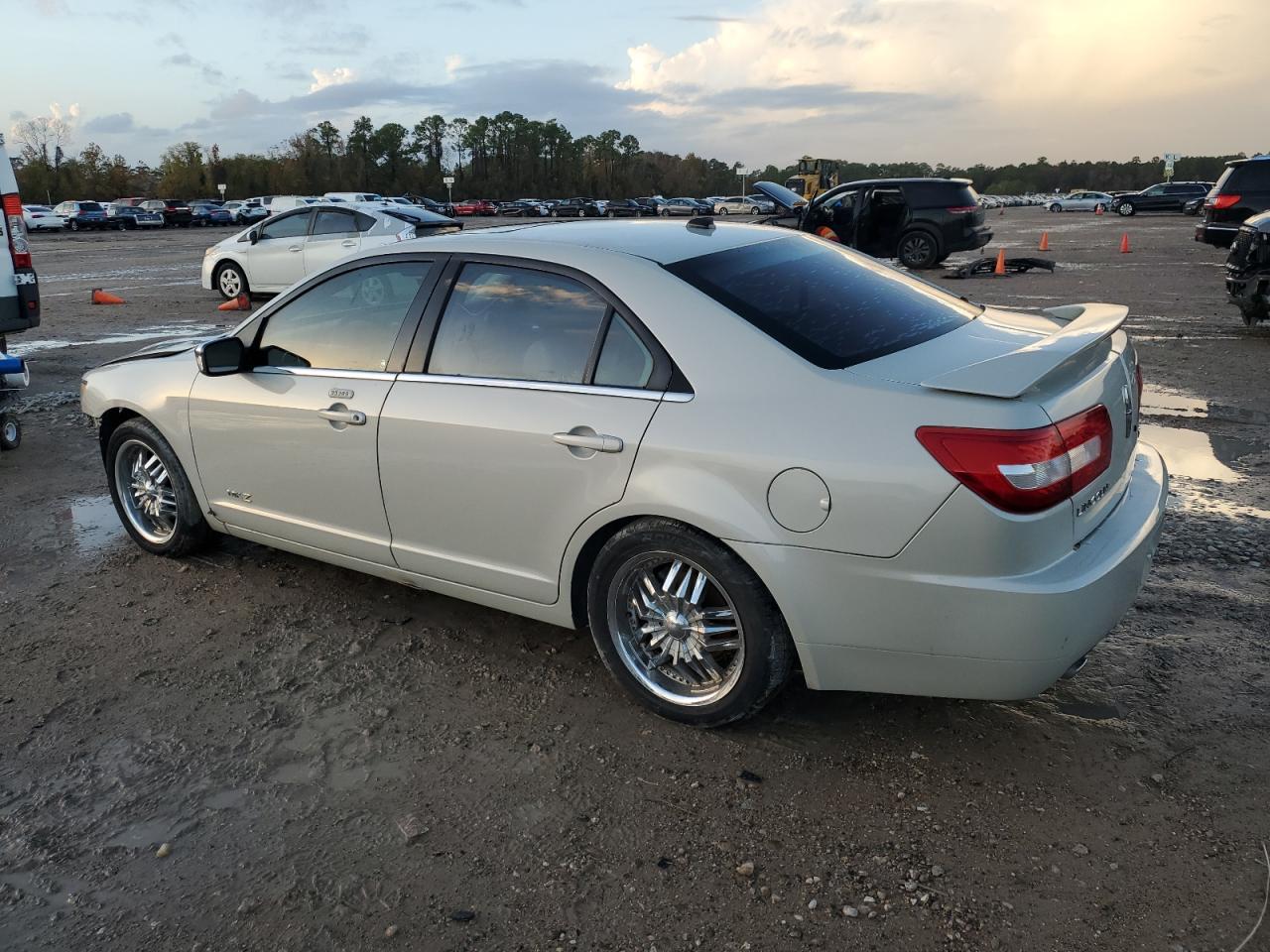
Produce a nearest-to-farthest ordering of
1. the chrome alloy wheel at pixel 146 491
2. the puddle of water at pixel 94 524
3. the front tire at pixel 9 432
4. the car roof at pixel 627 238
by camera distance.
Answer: the car roof at pixel 627 238
the chrome alloy wheel at pixel 146 491
the puddle of water at pixel 94 524
the front tire at pixel 9 432

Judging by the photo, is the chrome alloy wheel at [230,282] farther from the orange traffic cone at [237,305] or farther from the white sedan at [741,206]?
the white sedan at [741,206]

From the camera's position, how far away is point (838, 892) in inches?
102

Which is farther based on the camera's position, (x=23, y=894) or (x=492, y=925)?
(x=23, y=894)

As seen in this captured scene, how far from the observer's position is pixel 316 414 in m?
4.05

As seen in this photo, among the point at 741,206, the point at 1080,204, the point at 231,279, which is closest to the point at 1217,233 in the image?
the point at 231,279

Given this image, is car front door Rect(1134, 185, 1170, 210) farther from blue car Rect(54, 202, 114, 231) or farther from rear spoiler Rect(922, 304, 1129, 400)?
rear spoiler Rect(922, 304, 1129, 400)

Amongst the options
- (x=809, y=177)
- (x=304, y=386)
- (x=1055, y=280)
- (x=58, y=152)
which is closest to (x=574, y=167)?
(x=58, y=152)

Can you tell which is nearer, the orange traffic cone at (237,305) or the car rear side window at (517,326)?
the car rear side window at (517,326)

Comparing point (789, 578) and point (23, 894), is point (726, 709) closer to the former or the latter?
point (789, 578)

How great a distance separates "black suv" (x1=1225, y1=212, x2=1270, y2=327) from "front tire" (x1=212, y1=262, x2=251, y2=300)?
13803 millimetres

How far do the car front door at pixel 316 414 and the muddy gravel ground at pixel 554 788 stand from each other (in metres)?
0.45

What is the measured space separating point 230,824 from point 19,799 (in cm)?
73

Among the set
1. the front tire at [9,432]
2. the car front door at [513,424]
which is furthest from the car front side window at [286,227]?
the car front door at [513,424]

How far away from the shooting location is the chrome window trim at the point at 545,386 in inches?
126
